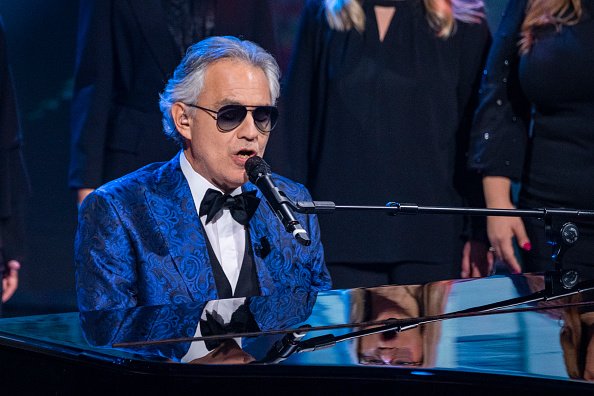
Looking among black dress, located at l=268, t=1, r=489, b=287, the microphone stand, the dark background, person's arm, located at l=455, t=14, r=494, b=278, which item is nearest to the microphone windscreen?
the microphone stand

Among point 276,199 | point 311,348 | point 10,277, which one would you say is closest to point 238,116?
point 276,199

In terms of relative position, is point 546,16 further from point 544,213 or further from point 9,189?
point 9,189

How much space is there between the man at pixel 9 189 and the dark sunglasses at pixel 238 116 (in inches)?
50.2

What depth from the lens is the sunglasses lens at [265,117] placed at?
2676 mm

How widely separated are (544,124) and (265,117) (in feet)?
4.00

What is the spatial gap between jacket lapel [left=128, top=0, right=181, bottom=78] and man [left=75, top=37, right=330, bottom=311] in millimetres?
850

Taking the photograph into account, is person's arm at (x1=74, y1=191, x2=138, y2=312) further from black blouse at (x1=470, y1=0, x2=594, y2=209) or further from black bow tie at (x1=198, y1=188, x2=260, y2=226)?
black blouse at (x1=470, y1=0, x2=594, y2=209)

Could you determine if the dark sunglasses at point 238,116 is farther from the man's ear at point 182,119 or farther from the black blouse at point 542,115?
the black blouse at point 542,115

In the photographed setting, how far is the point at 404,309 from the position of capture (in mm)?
2369

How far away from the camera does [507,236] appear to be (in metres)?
3.62

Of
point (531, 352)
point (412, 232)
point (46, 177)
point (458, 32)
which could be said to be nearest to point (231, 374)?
point (531, 352)

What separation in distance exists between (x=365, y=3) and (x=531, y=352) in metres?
2.05

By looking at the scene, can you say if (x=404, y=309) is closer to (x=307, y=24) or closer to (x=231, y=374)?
(x=231, y=374)

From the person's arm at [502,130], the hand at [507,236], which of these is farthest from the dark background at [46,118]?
the hand at [507,236]
